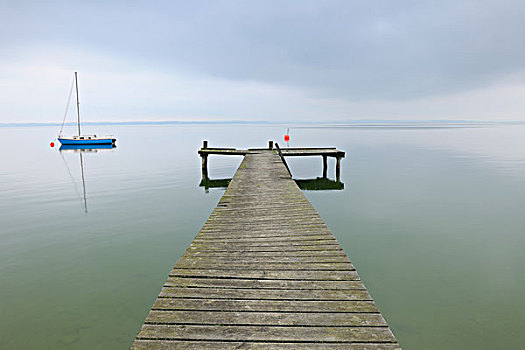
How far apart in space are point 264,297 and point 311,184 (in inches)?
717

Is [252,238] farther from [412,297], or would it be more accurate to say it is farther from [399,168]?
[399,168]

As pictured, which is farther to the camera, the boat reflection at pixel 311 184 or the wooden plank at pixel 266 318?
the boat reflection at pixel 311 184

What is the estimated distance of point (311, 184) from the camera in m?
21.9

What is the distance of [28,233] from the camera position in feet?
37.5

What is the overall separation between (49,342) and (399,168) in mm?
29063

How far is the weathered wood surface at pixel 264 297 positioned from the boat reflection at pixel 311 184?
13926mm

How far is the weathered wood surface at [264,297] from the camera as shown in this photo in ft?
10.6

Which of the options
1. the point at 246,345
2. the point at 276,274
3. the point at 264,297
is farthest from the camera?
the point at 276,274

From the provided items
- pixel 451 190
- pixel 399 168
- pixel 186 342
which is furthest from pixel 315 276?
pixel 399 168

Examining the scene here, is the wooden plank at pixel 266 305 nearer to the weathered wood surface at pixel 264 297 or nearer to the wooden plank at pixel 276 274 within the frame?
the weathered wood surface at pixel 264 297

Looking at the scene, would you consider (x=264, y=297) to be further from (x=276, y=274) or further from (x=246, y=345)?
(x=246, y=345)

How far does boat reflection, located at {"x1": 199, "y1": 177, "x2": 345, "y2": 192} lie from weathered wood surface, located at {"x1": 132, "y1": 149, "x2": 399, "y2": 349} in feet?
45.7

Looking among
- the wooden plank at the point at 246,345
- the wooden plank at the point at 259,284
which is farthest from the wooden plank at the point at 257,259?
the wooden plank at the point at 246,345

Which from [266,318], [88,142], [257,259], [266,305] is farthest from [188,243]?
[88,142]
